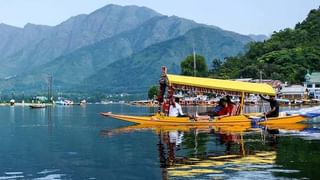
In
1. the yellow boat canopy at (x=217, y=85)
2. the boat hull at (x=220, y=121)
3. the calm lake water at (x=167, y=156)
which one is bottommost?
the calm lake water at (x=167, y=156)

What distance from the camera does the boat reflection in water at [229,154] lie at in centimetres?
1845

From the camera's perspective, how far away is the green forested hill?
152000 mm

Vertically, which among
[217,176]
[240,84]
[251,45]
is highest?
[251,45]

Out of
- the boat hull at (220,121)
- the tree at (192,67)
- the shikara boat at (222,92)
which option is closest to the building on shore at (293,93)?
the tree at (192,67)

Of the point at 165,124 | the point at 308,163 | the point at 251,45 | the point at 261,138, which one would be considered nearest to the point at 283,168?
the point at 308,163

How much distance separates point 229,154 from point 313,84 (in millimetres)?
120317

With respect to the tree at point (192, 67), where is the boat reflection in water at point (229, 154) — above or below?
below

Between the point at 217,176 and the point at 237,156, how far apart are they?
5.40m

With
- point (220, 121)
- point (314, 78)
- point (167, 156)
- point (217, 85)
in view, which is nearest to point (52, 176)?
point (167, 156)

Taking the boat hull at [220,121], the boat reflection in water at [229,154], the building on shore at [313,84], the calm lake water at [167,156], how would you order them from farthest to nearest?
the building on shore at [313,84] < the boat hull at [220,121] < the calm lake water at [167,156] < the boat reflection in water at [229,154]

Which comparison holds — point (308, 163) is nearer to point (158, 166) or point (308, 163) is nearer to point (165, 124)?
point (158, 166)

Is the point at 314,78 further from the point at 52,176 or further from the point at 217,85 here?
the point at 52,176

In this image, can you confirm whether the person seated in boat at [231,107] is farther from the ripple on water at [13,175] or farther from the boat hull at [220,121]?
the ripple on water at [13,175]

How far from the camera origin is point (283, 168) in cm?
1936
